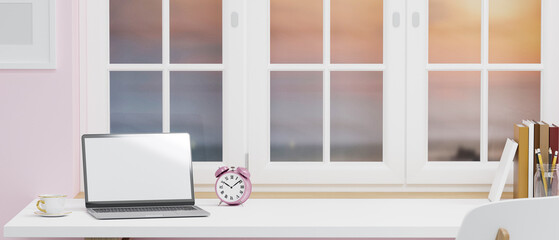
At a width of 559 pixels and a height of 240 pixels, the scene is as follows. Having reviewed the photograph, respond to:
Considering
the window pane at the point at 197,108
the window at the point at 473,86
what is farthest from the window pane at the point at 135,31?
the window at the point at 473,86

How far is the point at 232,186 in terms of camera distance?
8.70 ft

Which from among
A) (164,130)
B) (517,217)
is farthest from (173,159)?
(517,217)

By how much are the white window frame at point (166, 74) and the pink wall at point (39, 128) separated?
12cm

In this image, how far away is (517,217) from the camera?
149 cm

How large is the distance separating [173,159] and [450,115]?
1154 millimetres

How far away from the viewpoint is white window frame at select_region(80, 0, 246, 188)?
288cm

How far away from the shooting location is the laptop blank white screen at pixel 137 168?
258cm

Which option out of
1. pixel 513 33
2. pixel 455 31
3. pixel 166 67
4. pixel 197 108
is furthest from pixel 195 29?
pixel 513 33

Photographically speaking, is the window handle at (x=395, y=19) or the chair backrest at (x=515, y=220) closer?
the chair backrest at (x=515, y=220)

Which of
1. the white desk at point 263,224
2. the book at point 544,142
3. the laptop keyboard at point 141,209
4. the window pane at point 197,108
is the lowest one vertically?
the white desk at point 263,224

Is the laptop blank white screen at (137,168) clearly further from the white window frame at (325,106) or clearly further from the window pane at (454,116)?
the window pane at (454,116)

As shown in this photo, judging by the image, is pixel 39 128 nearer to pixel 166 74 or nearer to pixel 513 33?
pixel 166 74

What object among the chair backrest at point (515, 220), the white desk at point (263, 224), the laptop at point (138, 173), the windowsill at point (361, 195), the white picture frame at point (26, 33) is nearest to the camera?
the chair backrest at point (515, 220)

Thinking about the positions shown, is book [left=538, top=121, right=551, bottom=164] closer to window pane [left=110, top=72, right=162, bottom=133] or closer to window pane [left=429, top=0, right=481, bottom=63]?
window pane [left=429, top=0, right=481, bottom=63]
